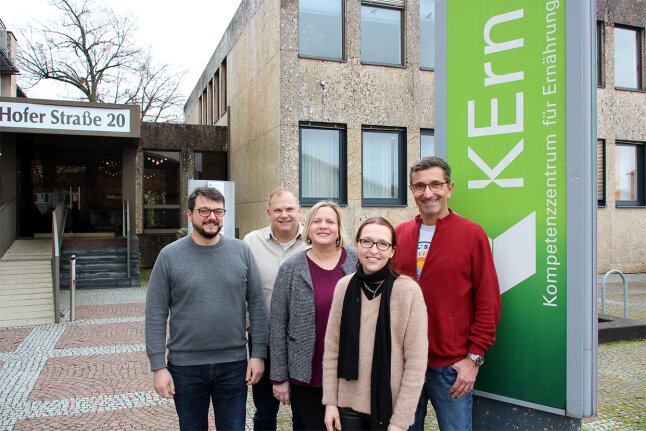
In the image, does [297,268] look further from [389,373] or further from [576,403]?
Result: [576,403]

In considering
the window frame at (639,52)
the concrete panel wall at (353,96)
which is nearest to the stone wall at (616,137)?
the window frame at (639,52)

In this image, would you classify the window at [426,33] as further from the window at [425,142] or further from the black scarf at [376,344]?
the black scarf at [376,344]

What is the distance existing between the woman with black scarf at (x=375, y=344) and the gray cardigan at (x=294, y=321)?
0.24 meters

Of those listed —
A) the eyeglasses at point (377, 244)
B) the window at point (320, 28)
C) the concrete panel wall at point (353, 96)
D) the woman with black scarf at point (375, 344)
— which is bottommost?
the woman with black scarf at point (375, 344)

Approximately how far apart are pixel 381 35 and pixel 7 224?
10848 millimetres

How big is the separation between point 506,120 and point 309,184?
30.0ft

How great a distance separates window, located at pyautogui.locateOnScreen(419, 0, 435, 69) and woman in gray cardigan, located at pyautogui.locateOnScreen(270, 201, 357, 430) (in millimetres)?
10774

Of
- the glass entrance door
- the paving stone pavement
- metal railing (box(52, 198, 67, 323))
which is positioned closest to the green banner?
the paving stone pavement

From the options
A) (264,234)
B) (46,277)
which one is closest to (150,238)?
(46,277)

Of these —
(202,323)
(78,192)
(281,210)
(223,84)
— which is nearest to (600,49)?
(223,84)

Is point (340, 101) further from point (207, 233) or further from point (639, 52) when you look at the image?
point (639, 52)

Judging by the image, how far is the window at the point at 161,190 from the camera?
17.0m

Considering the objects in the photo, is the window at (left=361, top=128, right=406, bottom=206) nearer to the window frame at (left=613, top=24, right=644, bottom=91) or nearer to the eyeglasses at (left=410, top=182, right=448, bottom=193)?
the window frame at (left=613, top=24, right=644, bottom=91)

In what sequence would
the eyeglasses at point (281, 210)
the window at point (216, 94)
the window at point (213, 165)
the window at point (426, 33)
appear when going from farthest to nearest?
1. the window at point (216, 94)
2. the window at point (213, 165)
3. the window at point (426, 33)
4. the eyeglasses at point (281, 210)
